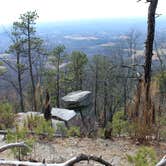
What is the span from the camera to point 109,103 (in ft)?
92.6

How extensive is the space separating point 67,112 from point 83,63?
38.8 ft

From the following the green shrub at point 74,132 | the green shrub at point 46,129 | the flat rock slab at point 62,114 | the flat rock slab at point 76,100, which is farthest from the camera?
the flat rock slab at point 76,100

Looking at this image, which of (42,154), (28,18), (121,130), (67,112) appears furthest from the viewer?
(28,18)

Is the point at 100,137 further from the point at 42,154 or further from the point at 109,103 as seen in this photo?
the point at 109,103

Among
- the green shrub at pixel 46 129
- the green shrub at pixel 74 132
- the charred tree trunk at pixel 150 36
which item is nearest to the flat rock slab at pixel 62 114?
the charred tree trunk at pixel 150 36

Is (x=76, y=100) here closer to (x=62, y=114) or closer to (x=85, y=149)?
(x=62, y=114)

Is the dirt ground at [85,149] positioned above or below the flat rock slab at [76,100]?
above

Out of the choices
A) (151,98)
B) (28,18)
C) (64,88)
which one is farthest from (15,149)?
(64,88)

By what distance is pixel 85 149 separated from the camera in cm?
614

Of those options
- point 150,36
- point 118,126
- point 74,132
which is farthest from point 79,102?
point 118,126

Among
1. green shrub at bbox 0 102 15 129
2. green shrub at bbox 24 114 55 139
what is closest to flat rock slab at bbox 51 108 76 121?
green shrub at bbox 0 102 15 129

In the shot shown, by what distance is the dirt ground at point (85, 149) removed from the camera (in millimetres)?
5676

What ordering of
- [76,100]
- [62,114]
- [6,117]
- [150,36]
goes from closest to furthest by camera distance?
[6,117] < [150,36] < [62,114] < [76,100]

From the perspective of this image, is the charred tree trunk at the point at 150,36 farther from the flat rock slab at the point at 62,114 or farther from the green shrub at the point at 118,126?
the flat rock slab at the point at 62,114
